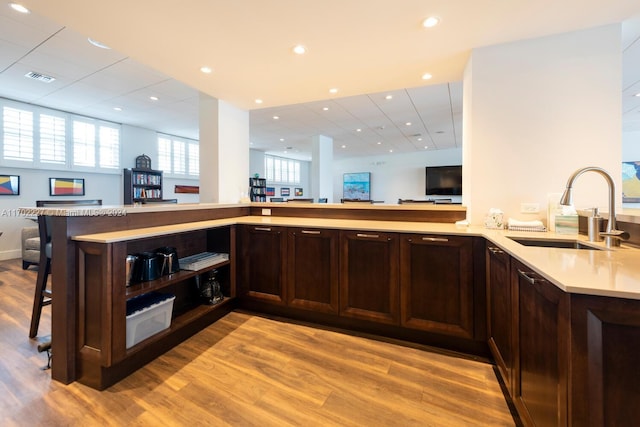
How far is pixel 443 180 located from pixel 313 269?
8338 mm

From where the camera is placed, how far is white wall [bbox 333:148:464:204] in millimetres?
9836

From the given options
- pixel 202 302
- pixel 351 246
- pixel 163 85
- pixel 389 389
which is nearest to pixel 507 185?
pixel 351 246

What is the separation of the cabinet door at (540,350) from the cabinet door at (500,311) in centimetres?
11

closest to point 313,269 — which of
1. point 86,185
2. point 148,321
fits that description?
point 148,321

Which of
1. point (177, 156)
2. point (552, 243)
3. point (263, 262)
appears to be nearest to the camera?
point (552, 243)

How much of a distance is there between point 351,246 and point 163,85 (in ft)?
12.6

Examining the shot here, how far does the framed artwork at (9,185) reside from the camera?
4930 millimetres

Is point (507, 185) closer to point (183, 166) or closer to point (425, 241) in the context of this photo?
point (425, 241)

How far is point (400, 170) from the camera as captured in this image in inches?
413

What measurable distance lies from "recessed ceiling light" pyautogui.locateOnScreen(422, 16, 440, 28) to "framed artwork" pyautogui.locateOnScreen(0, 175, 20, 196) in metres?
7.00

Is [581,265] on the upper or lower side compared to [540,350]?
upper

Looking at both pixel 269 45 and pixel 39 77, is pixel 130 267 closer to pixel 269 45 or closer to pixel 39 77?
pixel 269 45

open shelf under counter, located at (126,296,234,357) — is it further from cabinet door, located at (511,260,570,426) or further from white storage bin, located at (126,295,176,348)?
cabinet door, located at (511,260,570,426)

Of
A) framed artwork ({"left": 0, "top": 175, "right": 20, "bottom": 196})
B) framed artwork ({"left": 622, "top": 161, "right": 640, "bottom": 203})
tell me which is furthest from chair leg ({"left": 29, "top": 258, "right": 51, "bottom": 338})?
framed artwork ({"left": 622, "top": 161, "right": 640, "bottom": 203})
